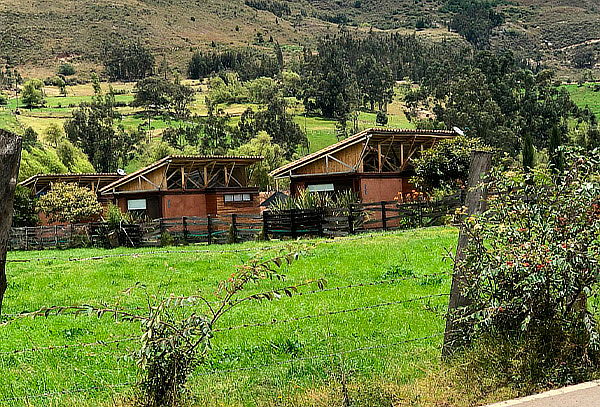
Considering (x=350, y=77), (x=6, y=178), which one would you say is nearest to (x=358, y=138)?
(x=6, y=178)

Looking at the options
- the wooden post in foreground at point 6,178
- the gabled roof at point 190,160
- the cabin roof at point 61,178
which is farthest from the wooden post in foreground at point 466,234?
the cabin roof at point 61,178

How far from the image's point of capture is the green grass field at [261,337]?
5391 millimetres

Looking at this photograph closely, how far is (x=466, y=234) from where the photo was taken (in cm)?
563

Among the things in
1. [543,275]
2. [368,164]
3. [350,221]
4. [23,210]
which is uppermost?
[368,164]

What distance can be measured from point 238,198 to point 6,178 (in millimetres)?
32672

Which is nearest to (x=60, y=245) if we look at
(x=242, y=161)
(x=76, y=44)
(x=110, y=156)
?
(x=242, y=161)

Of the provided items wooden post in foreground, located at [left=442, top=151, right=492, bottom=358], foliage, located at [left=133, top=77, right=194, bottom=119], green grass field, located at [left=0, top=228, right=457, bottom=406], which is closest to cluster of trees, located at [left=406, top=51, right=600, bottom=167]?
foliage, located at [left=133, top=77, right=194, bottom=119]

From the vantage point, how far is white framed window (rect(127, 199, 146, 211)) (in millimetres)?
35406

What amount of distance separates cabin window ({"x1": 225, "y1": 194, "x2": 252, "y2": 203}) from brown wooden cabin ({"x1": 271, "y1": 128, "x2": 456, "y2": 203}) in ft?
12.3

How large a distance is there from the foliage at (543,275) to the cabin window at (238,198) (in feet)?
98.8

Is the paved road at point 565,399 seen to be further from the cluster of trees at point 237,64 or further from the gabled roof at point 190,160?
the cluster of trees at point 237,64

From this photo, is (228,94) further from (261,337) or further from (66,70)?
(261,337)

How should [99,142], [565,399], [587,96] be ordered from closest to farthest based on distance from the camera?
[565,399], [99,142], [587,96]

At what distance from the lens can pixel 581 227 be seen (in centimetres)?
550
